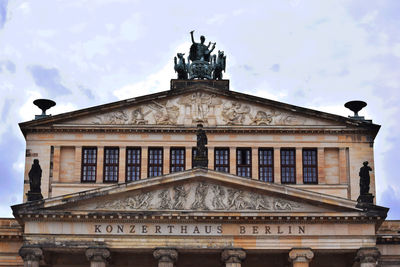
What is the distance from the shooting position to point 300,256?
43.5 meters

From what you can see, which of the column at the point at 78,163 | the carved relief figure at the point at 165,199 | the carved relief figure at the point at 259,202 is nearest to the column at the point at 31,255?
the carved relief figure at the point at 165,199

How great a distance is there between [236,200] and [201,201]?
1677 mm

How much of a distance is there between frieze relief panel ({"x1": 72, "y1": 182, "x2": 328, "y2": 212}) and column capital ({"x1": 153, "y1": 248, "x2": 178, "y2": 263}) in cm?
201

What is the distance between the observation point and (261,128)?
165 ft

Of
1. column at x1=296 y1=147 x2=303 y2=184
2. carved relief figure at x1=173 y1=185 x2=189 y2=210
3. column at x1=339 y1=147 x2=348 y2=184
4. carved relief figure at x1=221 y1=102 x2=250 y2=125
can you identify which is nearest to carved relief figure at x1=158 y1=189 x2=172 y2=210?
carved relief figure at x1=173 y1=185 x2=189 y2=210

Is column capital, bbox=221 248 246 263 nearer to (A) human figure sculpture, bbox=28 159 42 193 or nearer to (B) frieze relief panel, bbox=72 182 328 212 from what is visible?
(B) frieze relief panel, bbox=72 182 328 212

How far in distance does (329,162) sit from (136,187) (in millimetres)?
11779

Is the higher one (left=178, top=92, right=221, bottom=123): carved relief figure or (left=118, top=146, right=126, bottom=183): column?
(left=178, top=92, right=221, bottom=123): carved relief figure

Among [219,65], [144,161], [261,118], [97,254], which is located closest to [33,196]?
[97,254]

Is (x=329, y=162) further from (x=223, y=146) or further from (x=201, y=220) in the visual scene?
(x=201, y=220)

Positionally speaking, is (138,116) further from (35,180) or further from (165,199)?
(35,180)

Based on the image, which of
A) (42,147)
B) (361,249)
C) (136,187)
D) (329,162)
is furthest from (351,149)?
(42,147)

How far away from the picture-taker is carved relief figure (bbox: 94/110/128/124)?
50.5 metres

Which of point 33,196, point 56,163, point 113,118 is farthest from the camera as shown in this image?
point 113,118
